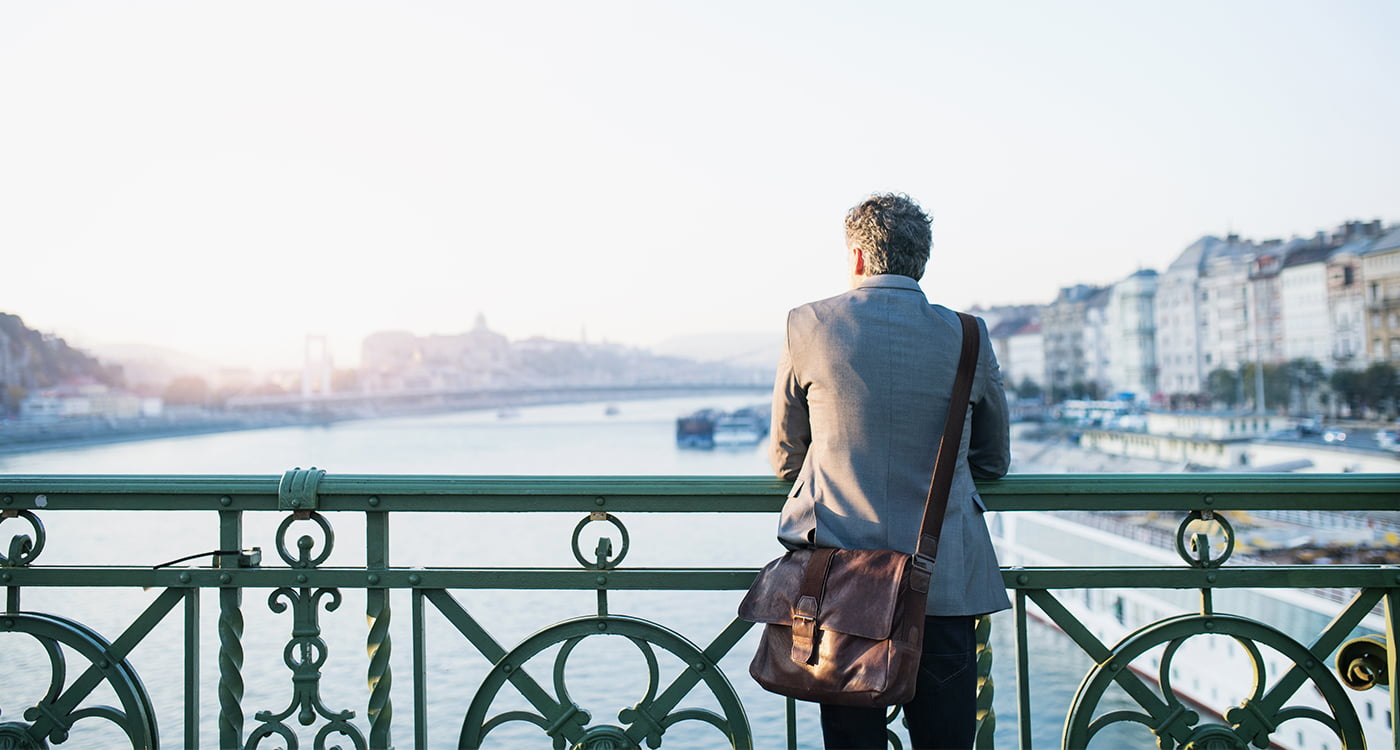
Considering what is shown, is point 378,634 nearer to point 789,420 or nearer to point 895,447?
point 789,420

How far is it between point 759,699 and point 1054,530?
21399mm

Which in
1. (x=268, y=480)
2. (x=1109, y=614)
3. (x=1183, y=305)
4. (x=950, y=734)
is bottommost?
(x=1109, y=614)

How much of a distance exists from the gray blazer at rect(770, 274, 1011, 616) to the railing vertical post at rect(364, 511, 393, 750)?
2.60 ft

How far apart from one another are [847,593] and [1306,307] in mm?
63104

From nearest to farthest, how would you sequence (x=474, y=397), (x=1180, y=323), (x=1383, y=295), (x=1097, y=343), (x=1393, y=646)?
(x=1393, y=646)
(x=474, y=397)
(x=1383, y=295)
(x=1180, y=323)
(x=1097, y=343)

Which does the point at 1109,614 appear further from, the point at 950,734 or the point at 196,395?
the point at 196,395

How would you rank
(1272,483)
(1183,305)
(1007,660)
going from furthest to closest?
(1183,305), (1007,660), (1272,483)

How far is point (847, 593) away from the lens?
157cm

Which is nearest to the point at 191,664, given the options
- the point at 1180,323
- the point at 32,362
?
the point at 32,362

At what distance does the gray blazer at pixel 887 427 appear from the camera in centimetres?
161

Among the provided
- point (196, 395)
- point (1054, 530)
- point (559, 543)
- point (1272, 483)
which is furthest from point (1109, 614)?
point (196, 395)

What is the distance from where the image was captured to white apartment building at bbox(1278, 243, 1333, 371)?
54500 millimetres

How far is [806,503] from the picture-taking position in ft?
5.47

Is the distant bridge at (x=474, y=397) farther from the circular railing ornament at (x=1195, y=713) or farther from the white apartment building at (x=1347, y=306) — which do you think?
the circular railing ornament at (x=1195, y=713)
